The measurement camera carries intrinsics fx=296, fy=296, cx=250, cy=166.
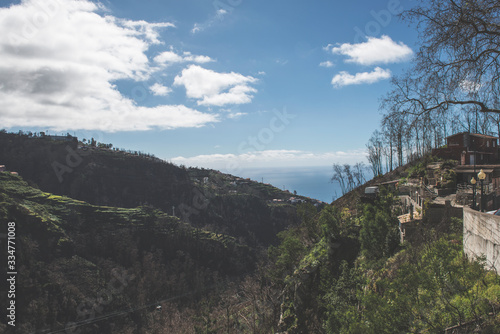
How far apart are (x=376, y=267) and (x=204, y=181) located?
4947 inches

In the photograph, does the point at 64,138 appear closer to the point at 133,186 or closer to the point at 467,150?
the point at 133,186

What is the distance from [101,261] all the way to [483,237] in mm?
64395

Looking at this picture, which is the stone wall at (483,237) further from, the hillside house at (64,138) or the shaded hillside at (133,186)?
the hillside house at (64,138)

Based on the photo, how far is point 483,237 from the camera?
21.7 ft

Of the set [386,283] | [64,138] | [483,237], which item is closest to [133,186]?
[64,138]

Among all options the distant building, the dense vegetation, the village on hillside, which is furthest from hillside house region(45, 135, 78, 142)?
the village on hillside

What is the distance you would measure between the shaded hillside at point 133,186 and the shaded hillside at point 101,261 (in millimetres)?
19282

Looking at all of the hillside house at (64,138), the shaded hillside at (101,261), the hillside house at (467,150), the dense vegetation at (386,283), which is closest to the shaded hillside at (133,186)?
the hillside house at (64,138)

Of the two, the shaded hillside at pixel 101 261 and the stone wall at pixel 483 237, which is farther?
the shaded hillside at pixel 101 261

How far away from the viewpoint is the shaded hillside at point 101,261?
44.9 meters

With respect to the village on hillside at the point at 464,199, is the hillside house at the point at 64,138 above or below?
above

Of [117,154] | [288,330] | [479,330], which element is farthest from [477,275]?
[117,154]

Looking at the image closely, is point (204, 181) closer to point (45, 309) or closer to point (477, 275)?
point (45, 309)

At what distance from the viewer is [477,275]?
19.2ft
